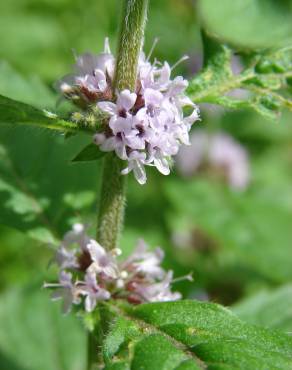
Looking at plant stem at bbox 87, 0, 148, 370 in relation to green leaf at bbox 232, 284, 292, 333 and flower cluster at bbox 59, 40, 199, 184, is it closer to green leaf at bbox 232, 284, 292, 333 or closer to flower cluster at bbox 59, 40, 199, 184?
flower cluster at bbox 59, 40, 199, 184

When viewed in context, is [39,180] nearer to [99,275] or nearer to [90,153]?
[99,275]

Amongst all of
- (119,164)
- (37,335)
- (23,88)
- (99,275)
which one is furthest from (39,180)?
(37,335)

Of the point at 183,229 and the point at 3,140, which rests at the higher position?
the point at 183,229

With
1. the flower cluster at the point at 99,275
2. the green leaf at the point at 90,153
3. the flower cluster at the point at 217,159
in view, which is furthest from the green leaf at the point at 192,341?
the flower cluster at the point at 217,159

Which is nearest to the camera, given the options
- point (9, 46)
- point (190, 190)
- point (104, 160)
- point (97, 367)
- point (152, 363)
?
point (152, 363)

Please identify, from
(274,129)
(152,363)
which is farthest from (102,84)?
(274,129)

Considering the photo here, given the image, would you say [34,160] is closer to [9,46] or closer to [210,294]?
[210,294]

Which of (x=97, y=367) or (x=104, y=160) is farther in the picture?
(x=97, y=367)

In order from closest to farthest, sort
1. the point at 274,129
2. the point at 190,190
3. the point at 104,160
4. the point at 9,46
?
the point at 104,160
the point at 190,190
the point at 9,46
the point at 274,129
